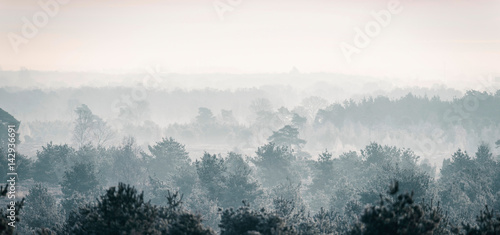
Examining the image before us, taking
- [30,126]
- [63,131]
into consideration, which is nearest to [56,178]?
[63,131]

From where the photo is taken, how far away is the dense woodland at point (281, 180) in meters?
24.2

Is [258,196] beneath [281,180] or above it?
beneath

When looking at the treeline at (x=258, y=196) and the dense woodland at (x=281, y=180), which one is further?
the dense woodland at (x=281, y=180)

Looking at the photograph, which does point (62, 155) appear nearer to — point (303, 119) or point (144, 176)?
point (144, 176)

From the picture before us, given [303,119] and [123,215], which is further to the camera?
[303,119]

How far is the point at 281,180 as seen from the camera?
205ft

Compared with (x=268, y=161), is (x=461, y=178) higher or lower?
lower

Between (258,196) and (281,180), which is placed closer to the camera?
(258,196)

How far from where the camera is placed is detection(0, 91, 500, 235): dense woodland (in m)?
24.2

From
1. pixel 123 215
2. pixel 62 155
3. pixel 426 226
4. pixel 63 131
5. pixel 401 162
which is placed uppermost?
pixel 63 131

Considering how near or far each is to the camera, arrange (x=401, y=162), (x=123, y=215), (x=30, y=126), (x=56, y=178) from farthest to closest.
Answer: (x=30, y=126) → (x=56, y=178) → (x=401, y=162) → (x=123, y=215)

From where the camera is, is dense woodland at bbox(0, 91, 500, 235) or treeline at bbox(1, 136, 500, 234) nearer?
treeline at bbox(1, 136, 500, 234)

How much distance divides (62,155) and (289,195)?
108 feet

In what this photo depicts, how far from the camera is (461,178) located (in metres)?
49.3
